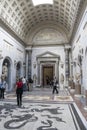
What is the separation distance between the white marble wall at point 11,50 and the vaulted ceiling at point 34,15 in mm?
988

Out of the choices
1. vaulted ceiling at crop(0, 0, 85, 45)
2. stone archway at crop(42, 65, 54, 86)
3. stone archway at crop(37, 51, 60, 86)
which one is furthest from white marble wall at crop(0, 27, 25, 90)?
stone archway at crop(42, 65, 54, 86)

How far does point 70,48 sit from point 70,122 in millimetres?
19153

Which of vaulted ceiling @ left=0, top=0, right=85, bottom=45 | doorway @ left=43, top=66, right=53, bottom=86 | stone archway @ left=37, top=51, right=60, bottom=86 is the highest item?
vaulted ceiling @ left=0, top=0, right=85, bottom=45

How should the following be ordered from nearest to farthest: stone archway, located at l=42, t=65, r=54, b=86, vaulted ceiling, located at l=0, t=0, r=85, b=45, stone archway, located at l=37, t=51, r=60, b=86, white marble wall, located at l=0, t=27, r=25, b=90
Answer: white marble wall, located at l=0, t=27, r=25, b=90 → vaulted ceiling, located at l=0, t=0, r=85, b=45 → stone archway, located at l=37, t=51, r=60, b=86 → stone archway, located at l=42, t=65, r=54, b=86

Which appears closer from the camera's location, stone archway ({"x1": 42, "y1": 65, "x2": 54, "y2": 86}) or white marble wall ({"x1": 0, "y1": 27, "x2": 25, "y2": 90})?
white marble wall ({"x1": 0, "y1": 27, "x2": 25, "y2": 90})

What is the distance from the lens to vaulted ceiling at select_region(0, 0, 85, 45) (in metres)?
17.0

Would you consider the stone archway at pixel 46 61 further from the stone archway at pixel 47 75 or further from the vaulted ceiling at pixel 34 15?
the vaulted ceiling at pixel 34 15

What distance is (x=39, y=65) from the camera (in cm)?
2528

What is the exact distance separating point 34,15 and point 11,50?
6.22 m

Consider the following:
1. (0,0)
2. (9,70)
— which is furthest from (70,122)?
Result: (9,70)

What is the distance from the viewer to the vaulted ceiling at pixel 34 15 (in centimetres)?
1698

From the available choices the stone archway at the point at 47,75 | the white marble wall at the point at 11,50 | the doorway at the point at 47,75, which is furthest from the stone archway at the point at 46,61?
the white marble wall at the point at 11,50

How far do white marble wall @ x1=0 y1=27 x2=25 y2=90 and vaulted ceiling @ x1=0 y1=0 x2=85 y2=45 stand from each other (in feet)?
3.24

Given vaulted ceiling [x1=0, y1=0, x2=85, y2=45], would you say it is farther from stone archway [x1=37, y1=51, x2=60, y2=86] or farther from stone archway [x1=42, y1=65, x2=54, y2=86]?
stone archway [x1=42, y1=65, x2=54, y2=86]
